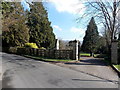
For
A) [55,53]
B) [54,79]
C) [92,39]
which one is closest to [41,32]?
[92,39]

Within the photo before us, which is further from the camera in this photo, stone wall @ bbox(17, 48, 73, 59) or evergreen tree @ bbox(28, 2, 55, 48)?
evergreen tree @ bbox(28, 2, 55, 48)

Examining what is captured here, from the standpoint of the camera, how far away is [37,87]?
5766 millimetres

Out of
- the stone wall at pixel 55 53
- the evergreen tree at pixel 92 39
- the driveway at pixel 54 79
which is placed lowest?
the driveway at pixel 54 79

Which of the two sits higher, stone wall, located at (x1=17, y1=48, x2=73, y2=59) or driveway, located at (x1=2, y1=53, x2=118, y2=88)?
stone wall, located at (x1=17, y1=48, x2=73, y2=59)

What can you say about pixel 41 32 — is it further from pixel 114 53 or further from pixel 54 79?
pixel 54 79

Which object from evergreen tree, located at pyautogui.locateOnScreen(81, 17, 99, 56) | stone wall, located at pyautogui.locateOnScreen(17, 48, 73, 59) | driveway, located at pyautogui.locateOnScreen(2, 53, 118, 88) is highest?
evergreen tree, located at pyautogui.locateOnScreen(81, 17, 99, 56)

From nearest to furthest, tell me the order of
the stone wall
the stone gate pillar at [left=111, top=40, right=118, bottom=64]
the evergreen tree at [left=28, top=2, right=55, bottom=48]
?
the stone gate pillar at [left=111, top=40, right=118, bottom=64], the stone wall, the evergreen tree at [left=28, top=2, right=55, bottom=48]

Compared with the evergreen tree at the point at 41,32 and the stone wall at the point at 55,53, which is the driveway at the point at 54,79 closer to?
the stone wall at the point at 55,53

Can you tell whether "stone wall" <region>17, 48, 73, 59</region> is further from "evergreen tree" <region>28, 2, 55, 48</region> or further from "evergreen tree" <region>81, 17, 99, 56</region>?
"evergreen tree" <region>81, 17, 99, 56</region>

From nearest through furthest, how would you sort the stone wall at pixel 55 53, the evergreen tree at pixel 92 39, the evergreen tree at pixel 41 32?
the stone wall at pixel 55 53, the evergreen tree at pixel 92 39, the evergreen tree at pixel 41 32

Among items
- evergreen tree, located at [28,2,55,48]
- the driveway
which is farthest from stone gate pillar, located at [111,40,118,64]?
evergreen tree, located at [28,2,55,48]

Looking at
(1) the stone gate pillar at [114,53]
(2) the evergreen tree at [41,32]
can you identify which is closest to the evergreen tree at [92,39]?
(2) the evergreen tree at [41,32]

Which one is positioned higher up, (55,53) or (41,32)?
(41,32)

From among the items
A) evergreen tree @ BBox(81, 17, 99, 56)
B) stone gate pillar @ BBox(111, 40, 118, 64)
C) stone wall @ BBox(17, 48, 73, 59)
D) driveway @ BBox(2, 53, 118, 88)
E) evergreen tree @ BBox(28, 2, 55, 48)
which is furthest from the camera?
evergreen tree @ BBox(28, 2, 55, 48)
